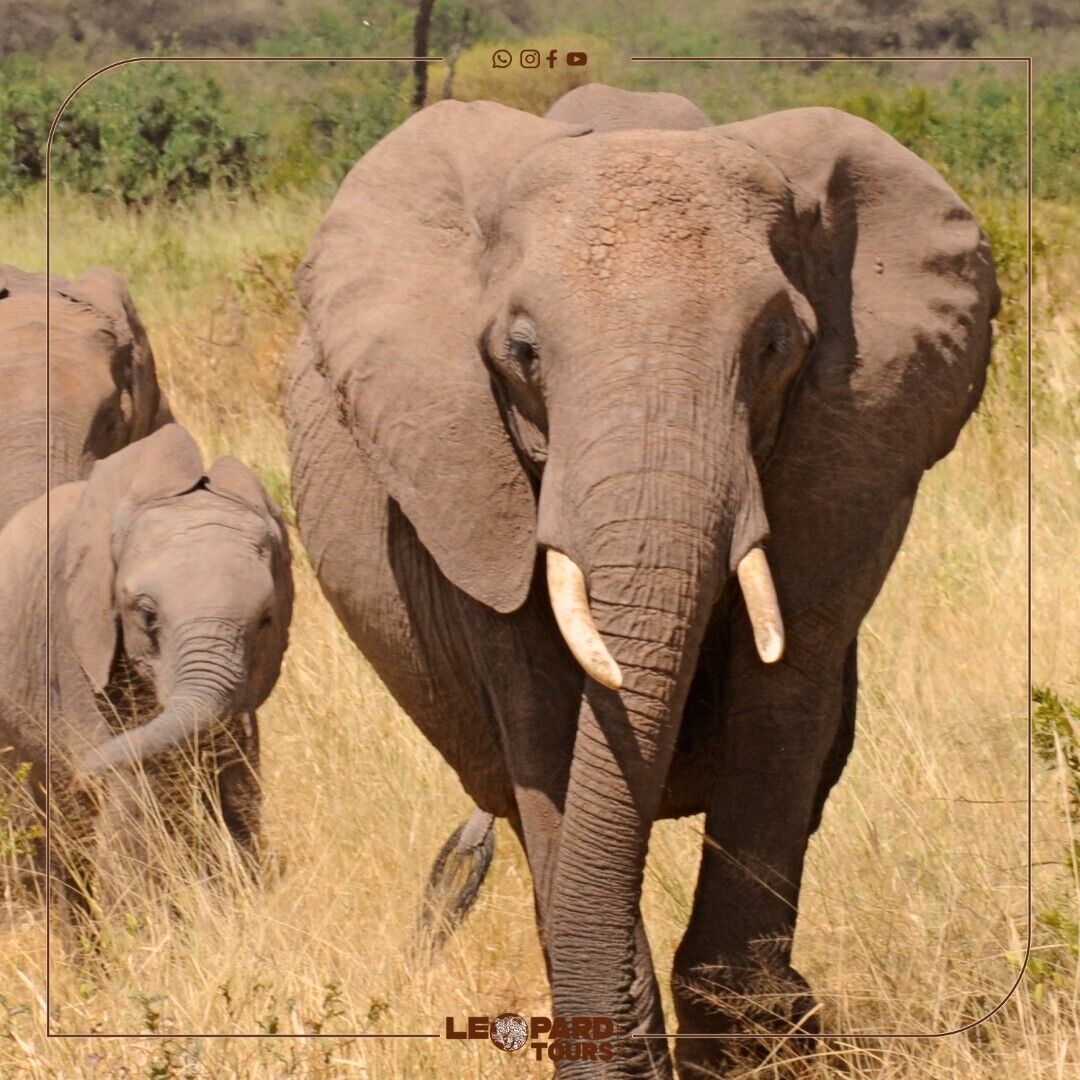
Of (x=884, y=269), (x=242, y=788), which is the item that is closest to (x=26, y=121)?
(x=242, y=788)

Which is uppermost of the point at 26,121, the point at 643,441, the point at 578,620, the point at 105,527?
the point at 26,121

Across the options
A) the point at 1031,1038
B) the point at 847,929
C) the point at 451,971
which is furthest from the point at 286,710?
the point at 1031,1038

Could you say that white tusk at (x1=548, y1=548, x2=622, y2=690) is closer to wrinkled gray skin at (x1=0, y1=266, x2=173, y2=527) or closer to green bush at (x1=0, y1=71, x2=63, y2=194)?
wrinkled gray skin at (x1=0, y1=266, x2=173, y2=527)

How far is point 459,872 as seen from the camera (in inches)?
195

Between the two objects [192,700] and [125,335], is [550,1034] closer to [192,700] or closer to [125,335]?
[192,700]

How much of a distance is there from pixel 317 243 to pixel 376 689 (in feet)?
7.31

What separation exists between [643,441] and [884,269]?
28.5 inches

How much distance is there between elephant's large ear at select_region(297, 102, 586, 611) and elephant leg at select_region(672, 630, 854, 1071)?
0.49 metres

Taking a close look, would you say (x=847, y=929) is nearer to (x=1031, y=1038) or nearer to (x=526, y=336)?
(x=1031, y=1038)

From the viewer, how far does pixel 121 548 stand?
5.72 metres

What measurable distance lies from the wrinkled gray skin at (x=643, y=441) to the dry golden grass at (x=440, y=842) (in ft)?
1.35

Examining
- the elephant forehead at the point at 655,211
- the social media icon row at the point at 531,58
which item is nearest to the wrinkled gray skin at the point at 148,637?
the social media icon row at the point at 531,58

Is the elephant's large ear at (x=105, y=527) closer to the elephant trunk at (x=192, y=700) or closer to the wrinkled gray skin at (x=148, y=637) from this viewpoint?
the wrinkled gray skin at (x=148, y=637)

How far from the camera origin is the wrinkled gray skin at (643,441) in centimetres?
322
